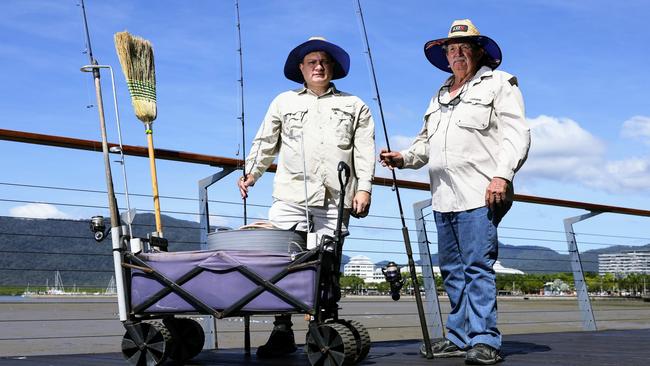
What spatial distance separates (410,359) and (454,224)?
56 cm

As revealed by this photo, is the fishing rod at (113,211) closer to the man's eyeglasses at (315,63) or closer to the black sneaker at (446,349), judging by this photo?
the man's eyeglasses at (315,63)

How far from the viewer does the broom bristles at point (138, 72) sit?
139 inches

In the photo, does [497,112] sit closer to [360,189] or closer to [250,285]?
[360,189]

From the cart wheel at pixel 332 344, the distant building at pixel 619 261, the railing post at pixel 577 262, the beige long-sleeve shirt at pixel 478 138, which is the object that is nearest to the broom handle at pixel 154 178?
the cart wheel at pixel 332 344

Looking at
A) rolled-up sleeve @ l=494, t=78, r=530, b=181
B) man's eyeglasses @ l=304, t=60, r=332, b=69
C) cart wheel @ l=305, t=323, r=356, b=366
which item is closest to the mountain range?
cart wheel @ l=305, t=323, r=356, b=366

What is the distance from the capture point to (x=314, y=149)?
128 inches

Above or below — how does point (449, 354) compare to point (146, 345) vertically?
below

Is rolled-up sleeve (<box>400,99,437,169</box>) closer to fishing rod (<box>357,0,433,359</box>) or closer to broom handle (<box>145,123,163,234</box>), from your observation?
fishing rod (<box>357,0,433,359</box>)

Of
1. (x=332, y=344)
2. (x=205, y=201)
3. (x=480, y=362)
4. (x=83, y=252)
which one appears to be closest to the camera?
(x=332, y=344)

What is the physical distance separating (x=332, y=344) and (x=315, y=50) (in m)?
1.26

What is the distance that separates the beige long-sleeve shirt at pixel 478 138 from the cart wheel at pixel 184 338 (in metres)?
1.07

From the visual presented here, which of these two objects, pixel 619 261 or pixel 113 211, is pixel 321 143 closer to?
pixel 113 211

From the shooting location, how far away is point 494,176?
316cm

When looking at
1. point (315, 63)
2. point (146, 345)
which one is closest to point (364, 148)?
point (315, 63)
